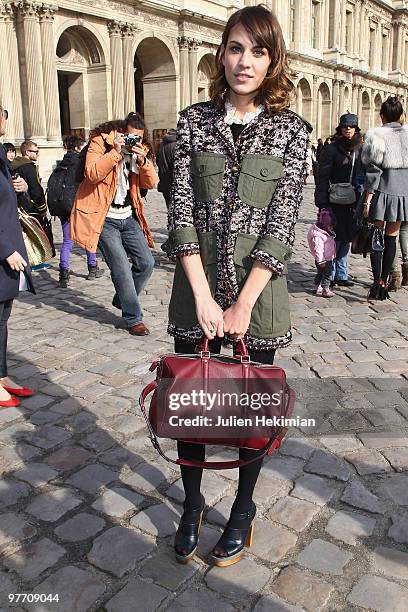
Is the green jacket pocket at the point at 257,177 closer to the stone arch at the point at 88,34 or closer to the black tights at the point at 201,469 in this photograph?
the black tights at the point at 201,469

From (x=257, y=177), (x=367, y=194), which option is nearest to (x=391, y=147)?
(x=367, y=194)

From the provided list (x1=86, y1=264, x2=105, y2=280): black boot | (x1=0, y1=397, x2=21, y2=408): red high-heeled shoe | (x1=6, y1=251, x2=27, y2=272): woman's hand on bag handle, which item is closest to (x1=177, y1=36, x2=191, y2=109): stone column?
(x1=86, y1=264, x2=105, y2=280): black boot

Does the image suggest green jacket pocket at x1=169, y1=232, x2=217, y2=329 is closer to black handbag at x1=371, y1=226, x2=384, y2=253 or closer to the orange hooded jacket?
the orange hooded jacket

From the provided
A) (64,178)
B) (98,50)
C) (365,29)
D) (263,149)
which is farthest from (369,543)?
(365,29)

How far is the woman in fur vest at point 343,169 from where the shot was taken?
661 cm

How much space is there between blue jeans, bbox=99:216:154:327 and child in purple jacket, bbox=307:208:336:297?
6.76 feet

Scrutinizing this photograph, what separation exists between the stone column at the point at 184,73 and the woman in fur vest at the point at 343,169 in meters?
23.3

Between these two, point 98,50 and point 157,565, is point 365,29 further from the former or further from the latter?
point 157,565

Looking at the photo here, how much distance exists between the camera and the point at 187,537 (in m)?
2.45

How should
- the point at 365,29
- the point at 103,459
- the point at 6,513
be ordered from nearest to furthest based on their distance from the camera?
1. the point at 6,513
2. the point at 103,459
3. the point at 365,29

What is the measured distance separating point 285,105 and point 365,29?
53660mm

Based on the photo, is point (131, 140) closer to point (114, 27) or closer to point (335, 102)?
point (114, 27)

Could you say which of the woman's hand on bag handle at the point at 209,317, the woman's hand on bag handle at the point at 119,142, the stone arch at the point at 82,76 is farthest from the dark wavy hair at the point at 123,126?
the stone arch at the point at 82,76

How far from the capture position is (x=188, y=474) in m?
2.41
